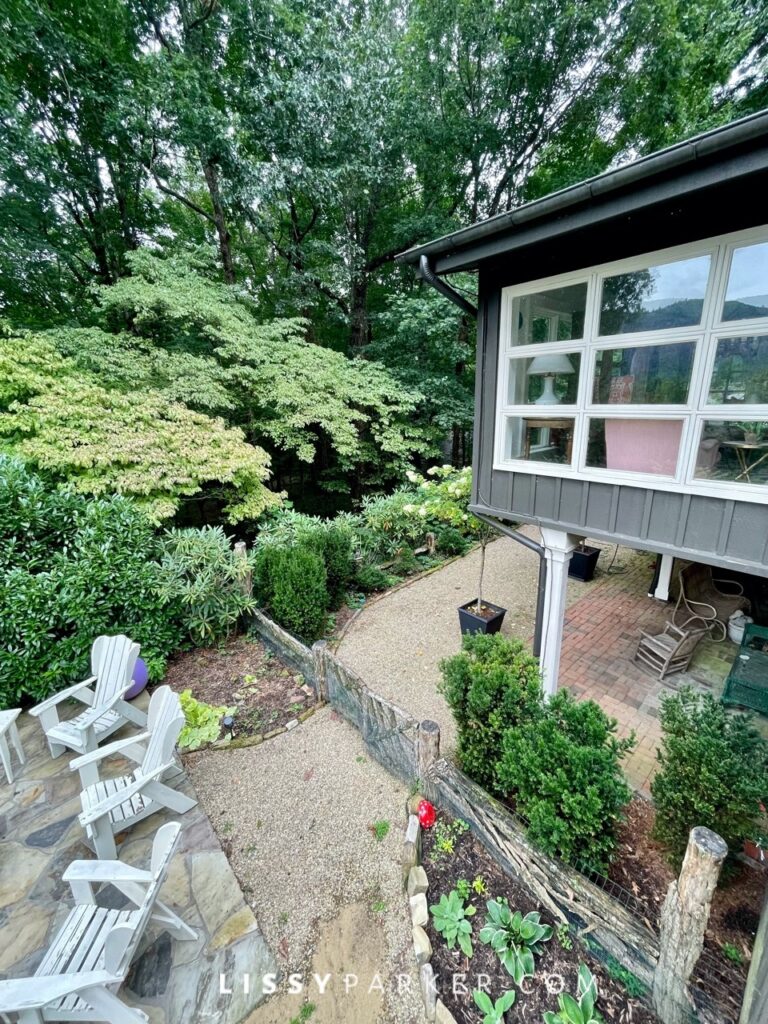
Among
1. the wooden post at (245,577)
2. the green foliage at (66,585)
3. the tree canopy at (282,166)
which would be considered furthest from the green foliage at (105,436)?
the wooden post at (245,577)

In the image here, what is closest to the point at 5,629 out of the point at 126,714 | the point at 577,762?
the point at 126,714

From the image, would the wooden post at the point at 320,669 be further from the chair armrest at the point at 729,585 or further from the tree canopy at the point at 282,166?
the chair armrest at the point at 729,585

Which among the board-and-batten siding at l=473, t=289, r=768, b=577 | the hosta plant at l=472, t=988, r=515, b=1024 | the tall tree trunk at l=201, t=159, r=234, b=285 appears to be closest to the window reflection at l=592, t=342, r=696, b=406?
the board-and-batten siding at l=473, t=289, r=768, b=577

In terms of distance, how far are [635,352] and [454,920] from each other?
3814 mm

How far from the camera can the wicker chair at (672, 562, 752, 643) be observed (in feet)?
15.7

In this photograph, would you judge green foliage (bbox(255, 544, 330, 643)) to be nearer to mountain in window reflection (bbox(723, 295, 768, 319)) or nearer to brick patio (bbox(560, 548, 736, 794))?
brick patio (bbox(560, 548, 736, 794))

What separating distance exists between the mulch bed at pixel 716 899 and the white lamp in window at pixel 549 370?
3.18 metres

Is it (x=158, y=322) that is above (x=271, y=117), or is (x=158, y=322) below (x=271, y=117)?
below

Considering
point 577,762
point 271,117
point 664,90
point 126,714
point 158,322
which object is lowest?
point 126,714

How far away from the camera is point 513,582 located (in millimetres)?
6699

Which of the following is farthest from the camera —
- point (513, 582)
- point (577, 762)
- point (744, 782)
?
point (513, 582)

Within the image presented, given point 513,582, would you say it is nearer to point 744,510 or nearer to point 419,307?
point 744,510

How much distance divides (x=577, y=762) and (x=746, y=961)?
3.76 ft

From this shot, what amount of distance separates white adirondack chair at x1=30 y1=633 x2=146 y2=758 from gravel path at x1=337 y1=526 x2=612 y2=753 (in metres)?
2.23
